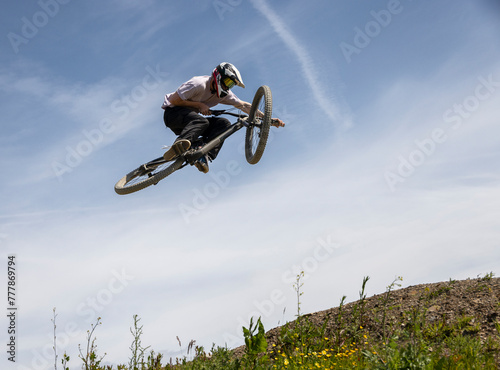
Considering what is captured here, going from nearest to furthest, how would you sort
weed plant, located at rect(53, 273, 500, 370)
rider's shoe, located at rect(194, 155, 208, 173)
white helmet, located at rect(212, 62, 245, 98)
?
weed plant, located at rect(53, 273, 500, 370) < white helmet, located at rect(212, 62, 245, 98) < rider's shoe, located at rect(194, 155, 208, 173)

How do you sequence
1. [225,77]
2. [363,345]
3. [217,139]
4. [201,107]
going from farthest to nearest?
[201,107]
[217,139]
[225,77]
[363,345]

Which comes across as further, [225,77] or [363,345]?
[225,77]

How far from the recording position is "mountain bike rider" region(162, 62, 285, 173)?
800 centimetres

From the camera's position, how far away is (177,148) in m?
7.98

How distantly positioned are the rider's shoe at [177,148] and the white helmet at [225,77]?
1133mm

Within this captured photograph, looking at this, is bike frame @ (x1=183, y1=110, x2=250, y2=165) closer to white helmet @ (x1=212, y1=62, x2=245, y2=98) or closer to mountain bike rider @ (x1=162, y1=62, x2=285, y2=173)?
mountain bike rider @ (x1=162, y1=62, x2=285, y2=173)

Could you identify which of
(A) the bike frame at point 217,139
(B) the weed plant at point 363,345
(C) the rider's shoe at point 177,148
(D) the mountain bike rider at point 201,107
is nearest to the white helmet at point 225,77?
(D) the mountain bike rider at point 201,107

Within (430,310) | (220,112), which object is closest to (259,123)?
(220,112)

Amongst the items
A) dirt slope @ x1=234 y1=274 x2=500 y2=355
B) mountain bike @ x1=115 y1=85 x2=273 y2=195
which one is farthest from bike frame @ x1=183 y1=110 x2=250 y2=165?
dirt slope @ x1=234 y1=274 x2=500 y2=355

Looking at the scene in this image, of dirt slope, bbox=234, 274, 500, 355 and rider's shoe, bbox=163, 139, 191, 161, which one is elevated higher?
rider's shoe, bbox=163, 139, 191, 161

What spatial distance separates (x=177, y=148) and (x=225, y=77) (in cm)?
150

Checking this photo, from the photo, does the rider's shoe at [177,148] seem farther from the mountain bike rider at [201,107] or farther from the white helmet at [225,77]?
the white helmet at [225,77]

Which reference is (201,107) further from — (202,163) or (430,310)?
(430,310)

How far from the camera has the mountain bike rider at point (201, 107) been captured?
8.00 m
